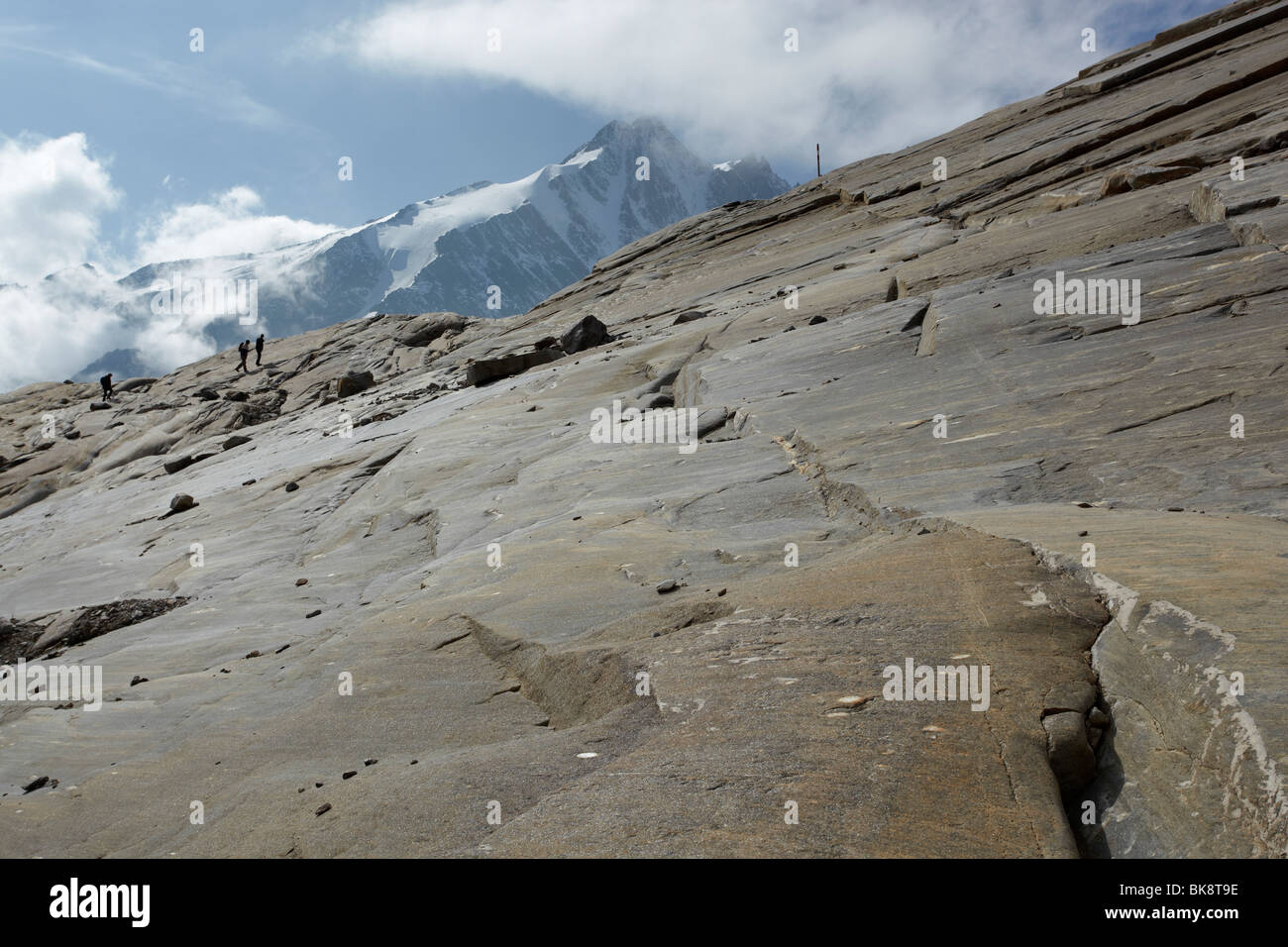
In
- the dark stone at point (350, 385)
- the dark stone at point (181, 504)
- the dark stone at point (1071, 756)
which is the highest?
the dark stone at point (350, 385)

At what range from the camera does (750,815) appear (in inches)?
171

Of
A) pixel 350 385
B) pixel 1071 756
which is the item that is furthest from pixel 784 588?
pixel 350 385

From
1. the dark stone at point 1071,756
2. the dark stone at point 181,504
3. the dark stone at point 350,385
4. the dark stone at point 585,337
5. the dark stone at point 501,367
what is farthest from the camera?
the dark stone at point 350,385

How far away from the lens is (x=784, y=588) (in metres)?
7.52

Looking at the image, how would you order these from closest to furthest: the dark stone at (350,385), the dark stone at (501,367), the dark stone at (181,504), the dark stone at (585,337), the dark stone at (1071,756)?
the dark stone at (1071,756)
the dark stone at (181,504)
the dark stone at (501,367)
the dark stone at (585,337)
the dark stone at (350,385)

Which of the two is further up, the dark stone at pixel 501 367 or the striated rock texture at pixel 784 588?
the dark stone at pixel 501 367

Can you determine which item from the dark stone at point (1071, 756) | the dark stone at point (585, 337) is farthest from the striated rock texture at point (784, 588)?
the dark stone at point (585, 337)

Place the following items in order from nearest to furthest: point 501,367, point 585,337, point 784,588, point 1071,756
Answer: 1. point 1071,756
2. point 784,588
3. point 501,367
4. point 585,337

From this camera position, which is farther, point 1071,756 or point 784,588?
point 784,588

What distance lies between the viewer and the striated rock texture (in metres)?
4.52

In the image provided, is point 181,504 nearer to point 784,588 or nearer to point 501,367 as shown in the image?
point 501,367

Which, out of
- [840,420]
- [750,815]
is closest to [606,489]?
[840,420]

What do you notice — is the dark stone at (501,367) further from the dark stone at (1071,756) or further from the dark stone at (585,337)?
the dark stone at (1071,756)

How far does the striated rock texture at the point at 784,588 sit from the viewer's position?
4516 mm
